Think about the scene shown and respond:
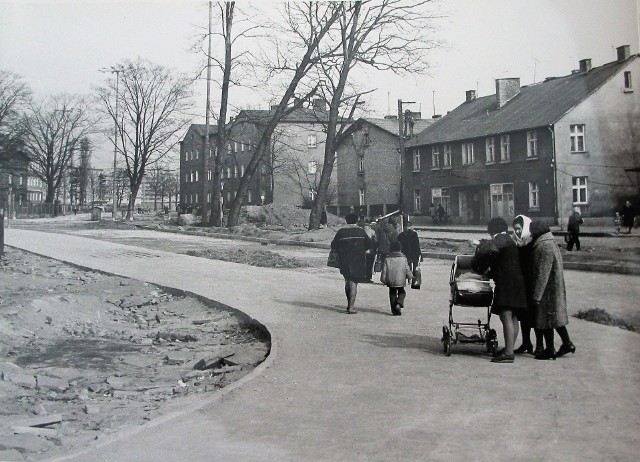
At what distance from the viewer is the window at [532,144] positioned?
866 cm

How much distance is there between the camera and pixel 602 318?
7.77 meters

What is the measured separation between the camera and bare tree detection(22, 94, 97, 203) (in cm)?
836

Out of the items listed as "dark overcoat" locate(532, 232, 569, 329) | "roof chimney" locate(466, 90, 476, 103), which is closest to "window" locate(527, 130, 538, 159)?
"roof chimney" locate(466, 90, 476, 103)

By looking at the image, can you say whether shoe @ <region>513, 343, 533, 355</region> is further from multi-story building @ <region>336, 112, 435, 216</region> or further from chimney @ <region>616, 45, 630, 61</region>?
multi-story building @ <region>336, 112, 435, 216</region>

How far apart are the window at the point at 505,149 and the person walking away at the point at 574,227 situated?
64.3 inches

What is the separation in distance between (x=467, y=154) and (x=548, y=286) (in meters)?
4.14

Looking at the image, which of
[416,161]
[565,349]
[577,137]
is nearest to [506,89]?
[577,137]

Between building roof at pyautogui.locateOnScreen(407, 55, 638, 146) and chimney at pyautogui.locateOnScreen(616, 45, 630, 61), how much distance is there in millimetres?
51

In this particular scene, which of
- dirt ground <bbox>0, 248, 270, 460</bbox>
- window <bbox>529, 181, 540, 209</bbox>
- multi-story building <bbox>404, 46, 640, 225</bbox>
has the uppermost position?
multi-story building <bbox>404, 46, 640, 225</bbox>

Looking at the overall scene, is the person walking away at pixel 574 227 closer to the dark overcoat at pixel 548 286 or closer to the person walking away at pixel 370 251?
the dark overcoat at pixel 548 286

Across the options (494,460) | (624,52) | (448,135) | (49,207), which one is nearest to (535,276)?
(624,52)

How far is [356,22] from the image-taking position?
1731 centimetres

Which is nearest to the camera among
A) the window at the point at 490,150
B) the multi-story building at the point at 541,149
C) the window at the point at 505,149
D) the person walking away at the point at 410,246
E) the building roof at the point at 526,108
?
the multi-story building at the point at 541,149

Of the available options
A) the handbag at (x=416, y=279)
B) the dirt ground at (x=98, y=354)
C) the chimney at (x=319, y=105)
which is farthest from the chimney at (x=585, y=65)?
the chimney at (x=319, y=105)
